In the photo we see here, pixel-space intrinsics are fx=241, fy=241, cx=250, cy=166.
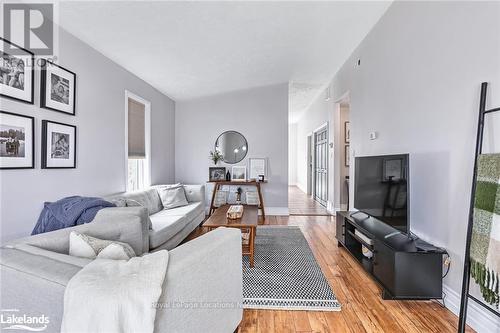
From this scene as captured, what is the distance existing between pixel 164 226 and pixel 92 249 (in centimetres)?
150

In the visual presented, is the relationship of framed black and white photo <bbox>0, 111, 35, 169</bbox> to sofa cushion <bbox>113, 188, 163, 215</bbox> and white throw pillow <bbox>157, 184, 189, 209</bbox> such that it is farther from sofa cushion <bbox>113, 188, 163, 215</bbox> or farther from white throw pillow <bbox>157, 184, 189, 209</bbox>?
white throw pillow <bbox>157, 184, 189, 209</bbox>

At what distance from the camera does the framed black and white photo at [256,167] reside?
5.19 metres

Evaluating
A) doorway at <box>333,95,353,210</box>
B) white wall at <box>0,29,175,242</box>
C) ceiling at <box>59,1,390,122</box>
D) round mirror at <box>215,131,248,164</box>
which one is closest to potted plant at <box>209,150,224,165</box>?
round mirror at <box>215,131,248,164</box>

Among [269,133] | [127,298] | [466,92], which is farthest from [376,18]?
[127,298]

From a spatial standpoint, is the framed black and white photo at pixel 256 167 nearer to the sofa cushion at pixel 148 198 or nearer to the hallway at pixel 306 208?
the hallway at pixel 306 208

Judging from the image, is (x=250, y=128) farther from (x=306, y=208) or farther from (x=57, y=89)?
(x=57, y=89)

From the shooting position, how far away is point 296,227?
13.8 feet

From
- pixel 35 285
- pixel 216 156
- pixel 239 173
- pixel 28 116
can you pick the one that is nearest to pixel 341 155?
pixel 239 173

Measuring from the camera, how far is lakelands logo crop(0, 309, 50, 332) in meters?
0.93

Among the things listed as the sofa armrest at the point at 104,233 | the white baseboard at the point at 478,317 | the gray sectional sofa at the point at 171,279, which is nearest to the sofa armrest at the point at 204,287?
the gray sectional sofa at the point at 171,279

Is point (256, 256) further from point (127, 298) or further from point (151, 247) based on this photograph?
point (127, 298)

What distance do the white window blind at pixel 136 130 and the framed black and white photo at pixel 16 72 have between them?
161cm

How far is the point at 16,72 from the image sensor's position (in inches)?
78.5

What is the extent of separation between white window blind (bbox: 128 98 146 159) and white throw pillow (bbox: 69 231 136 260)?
260 cm
